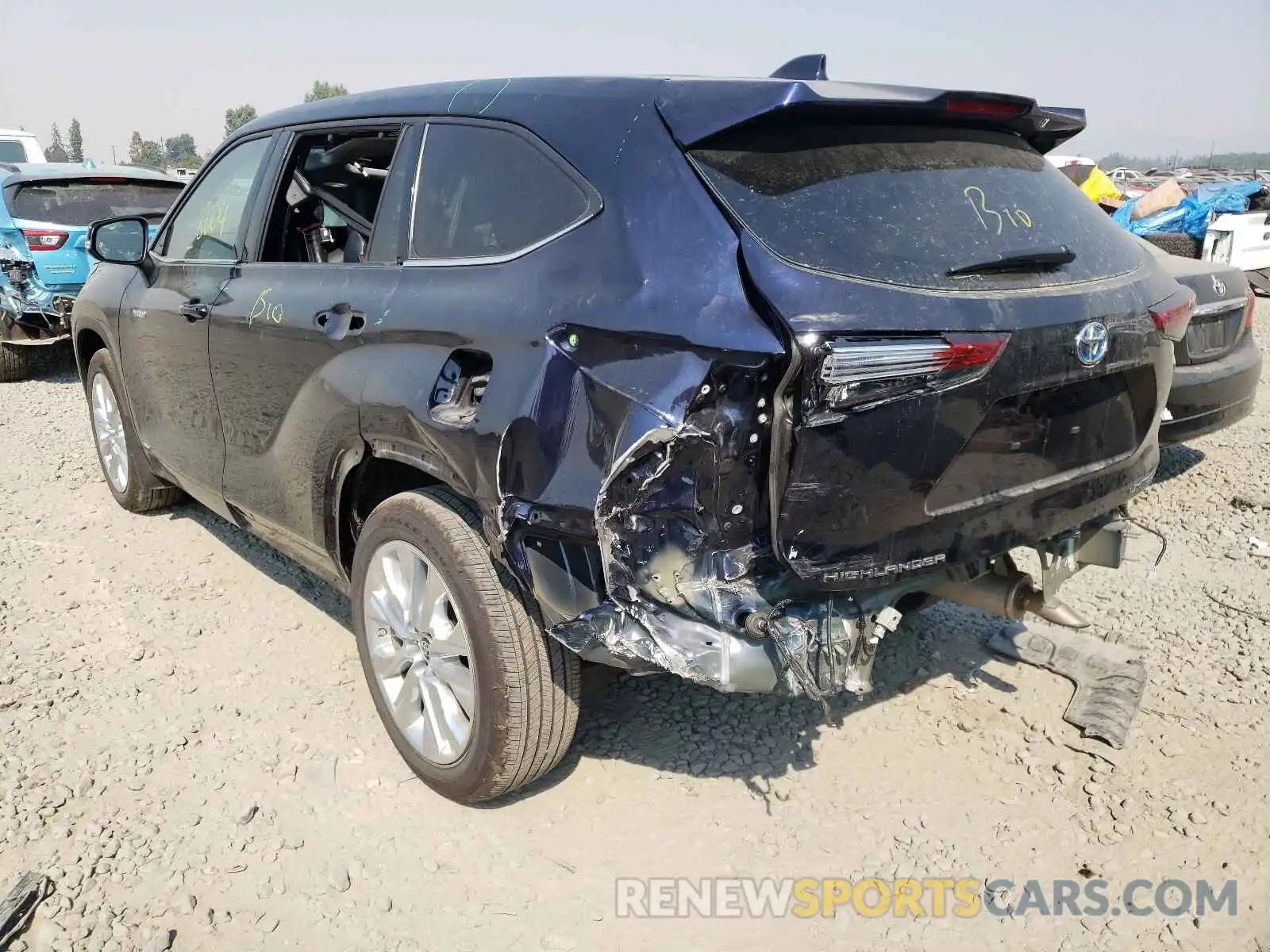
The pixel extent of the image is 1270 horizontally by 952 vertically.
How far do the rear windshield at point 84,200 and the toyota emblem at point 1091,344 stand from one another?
305 inches

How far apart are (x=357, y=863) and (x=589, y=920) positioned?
648 millimetres

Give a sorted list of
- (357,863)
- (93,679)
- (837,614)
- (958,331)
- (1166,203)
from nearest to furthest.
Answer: (958,331), (837,614), (357,863), (93,679), (1166,203)

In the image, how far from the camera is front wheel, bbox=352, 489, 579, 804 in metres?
2.45

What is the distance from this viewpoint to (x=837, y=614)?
218 centimetres

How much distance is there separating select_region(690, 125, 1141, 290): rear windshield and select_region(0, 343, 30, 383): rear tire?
8321 millimetres

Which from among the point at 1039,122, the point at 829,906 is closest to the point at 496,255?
the point at 1039,122

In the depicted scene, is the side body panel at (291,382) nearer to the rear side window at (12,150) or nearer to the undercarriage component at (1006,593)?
the undercarriage component at (1006,593)

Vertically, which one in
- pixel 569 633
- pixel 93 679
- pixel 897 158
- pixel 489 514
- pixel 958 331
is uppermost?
pixel 897 158

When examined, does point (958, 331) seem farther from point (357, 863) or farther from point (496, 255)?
point (357, 863)

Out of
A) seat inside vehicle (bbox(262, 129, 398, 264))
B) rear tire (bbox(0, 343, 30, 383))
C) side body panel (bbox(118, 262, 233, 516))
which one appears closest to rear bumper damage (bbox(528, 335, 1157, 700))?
seat inside vehicle (bbox(262, 129, 398, 264))

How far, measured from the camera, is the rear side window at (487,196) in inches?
93.6

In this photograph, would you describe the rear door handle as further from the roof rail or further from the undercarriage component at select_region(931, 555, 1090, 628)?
the undercarriage component at select_region(931, 555, 1090, 628)

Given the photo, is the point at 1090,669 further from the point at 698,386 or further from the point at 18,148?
the point at 18,148

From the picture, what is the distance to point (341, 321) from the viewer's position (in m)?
2.81
